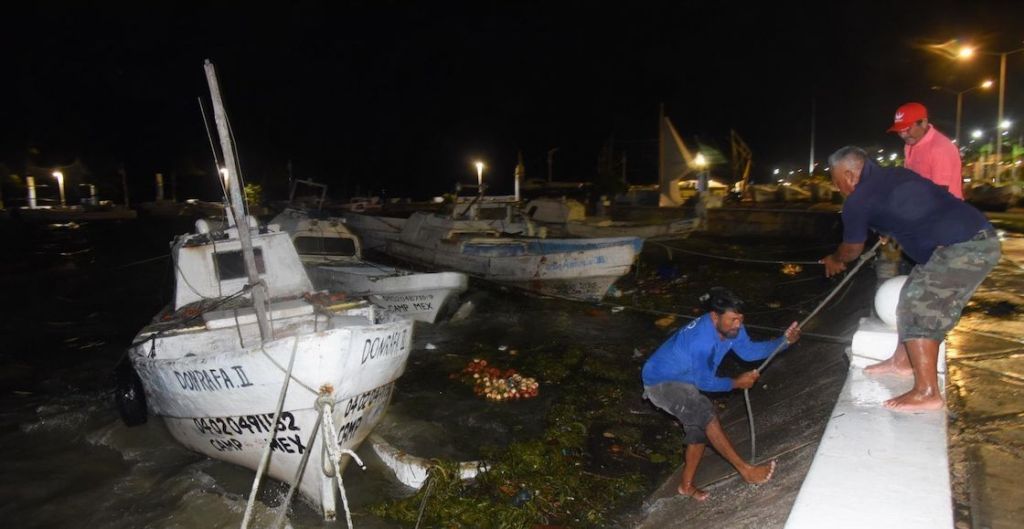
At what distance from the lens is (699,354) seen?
12.2 ft

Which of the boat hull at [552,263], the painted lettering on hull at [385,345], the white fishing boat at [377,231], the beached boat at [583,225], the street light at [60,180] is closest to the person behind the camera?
the painted lettering on hull at [385,345]

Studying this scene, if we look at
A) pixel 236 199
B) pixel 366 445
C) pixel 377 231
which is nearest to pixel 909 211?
pixel 236 199

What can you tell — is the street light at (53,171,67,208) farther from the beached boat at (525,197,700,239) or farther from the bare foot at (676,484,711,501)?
the bare foot at (676,484,711,501)

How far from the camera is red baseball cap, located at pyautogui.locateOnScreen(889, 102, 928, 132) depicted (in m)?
3.88

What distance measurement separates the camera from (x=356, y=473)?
5809mm

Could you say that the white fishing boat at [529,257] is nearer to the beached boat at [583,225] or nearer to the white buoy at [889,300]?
the beached boat at [583,225]

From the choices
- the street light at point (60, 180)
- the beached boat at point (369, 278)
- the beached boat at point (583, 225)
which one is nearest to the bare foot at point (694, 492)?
the beached boat at point (369, 278)

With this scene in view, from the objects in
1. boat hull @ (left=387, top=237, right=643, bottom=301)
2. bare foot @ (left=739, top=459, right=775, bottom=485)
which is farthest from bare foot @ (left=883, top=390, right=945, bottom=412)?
boat hull @ (left=387, top=237, right=643, bottom=301)

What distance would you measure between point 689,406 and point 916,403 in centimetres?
123

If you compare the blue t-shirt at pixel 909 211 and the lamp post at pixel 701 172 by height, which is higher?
the lamp post at pixel 701 172

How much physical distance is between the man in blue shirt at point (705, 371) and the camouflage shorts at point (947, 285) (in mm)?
663

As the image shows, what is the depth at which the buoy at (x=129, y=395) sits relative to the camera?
6805mm

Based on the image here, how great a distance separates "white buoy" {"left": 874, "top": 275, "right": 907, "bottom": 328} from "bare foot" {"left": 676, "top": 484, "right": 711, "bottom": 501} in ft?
5.63

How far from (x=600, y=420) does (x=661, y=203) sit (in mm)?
20197
